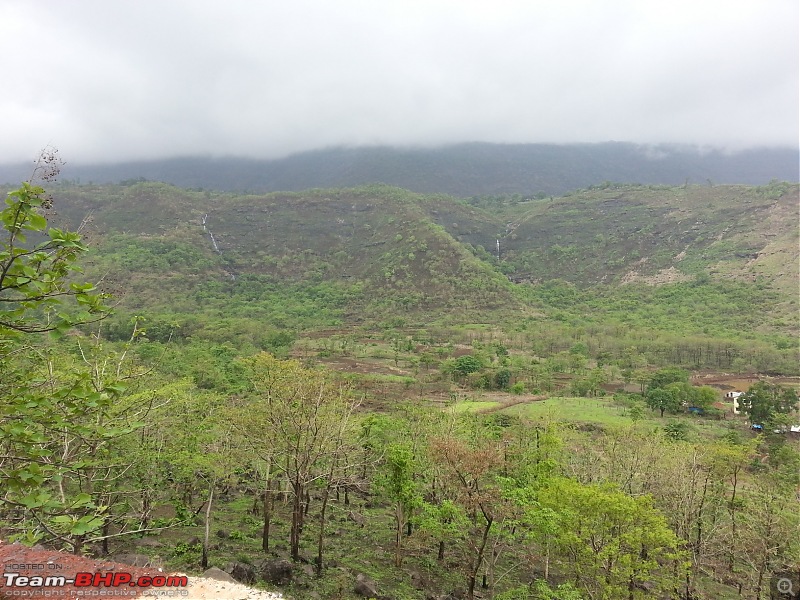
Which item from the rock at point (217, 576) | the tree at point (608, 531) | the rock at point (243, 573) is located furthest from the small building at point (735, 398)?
the rock at point (217, 576)

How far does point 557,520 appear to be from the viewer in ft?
54.3

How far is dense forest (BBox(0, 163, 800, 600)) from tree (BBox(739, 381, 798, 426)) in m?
0.34

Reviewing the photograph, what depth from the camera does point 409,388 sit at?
58812 mm

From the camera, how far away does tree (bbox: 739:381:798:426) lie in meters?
48.8

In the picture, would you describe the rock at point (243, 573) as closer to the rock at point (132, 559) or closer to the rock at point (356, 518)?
the rock at point (132, 559)

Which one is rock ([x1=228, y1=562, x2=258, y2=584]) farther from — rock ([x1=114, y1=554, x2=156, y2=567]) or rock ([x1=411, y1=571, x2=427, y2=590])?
rock ([x1=411, y1=571, x2=427, y2=590])

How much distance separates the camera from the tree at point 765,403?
160 ft

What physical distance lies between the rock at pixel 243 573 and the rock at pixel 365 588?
3.98 m

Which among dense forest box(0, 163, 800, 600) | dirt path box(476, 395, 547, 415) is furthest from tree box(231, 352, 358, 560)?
dirt path box(476, 395, 547, 415)

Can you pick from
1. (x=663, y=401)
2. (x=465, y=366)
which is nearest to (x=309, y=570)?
(x=663, y=401)

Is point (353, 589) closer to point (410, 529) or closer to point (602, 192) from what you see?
point (410, 529)

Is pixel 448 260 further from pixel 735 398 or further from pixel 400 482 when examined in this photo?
pixel 400 482

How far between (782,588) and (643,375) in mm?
46110

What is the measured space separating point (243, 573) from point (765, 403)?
5611 centimetres
